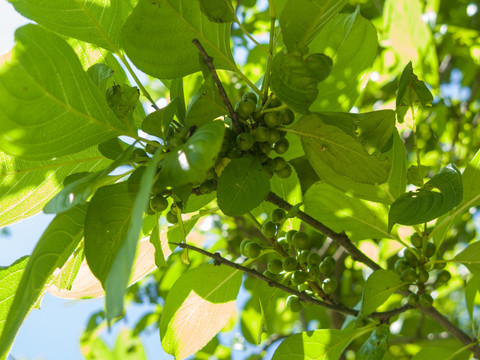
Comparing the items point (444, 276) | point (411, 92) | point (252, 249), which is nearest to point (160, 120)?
point (252, 249)

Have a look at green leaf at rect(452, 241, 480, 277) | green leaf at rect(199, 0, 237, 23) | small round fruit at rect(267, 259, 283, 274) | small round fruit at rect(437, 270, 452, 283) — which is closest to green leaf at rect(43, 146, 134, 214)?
green leaf at rect(199, 0, 237, 23)

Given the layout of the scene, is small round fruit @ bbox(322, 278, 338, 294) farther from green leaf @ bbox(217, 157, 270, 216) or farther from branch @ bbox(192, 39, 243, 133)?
branch @ bbox(192, 39, 243, 133)

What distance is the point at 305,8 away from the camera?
2.89 feet

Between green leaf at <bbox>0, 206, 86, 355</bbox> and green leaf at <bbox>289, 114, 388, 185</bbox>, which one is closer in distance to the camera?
green leaf at <bbox>0, 206, 86, 355</bbox>

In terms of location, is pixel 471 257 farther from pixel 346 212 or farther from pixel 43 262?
pixel 43 262

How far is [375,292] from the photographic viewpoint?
4.02ft

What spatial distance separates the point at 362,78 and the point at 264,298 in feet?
1.79

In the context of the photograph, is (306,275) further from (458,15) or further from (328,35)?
(458,15)

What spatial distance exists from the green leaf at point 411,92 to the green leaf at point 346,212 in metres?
0.27

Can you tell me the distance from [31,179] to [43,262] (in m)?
0.26

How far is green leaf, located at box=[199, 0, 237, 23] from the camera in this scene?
91cm

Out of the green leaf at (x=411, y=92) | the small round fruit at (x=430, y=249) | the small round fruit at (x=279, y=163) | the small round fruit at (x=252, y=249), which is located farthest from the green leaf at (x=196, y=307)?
the green leaf at (x=411, y=92)

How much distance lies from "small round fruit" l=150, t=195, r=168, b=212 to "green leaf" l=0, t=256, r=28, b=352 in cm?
28

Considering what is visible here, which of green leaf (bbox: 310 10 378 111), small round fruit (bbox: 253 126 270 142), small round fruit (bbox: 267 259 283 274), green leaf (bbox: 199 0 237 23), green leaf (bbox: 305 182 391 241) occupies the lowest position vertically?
small round fruit (bbox: 267 259 283 274)
